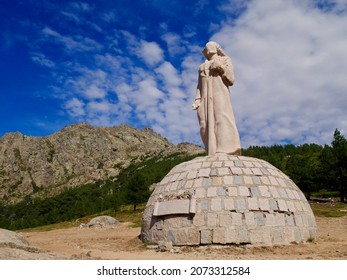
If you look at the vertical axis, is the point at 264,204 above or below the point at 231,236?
above

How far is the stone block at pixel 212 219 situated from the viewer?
10.8 meters

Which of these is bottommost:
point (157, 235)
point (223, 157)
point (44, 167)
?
point (157, 235)

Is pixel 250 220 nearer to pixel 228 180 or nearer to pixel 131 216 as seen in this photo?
pixel 228 180

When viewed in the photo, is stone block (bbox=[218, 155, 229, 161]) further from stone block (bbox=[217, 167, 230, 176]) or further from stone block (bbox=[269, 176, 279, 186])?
stone block (bbox=[269, 176, 279, 186])

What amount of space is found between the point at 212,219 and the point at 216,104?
204 inches

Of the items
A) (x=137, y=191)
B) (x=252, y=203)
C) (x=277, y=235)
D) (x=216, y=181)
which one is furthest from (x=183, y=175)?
(x=137, y=191)

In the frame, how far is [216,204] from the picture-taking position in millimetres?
11117

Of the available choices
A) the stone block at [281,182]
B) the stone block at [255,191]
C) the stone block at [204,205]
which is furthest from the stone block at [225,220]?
the stone block at [281,182]

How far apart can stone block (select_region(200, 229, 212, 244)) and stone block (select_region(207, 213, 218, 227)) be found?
219 millimetres

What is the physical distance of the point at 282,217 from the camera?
37.3 feet

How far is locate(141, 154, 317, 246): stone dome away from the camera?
1075 centimetres

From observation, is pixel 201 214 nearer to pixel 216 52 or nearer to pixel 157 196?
pixel 157 196

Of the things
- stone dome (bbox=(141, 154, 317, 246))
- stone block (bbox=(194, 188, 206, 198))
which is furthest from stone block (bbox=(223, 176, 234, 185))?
stone block (bbox=(194, 188, 206, 198))
